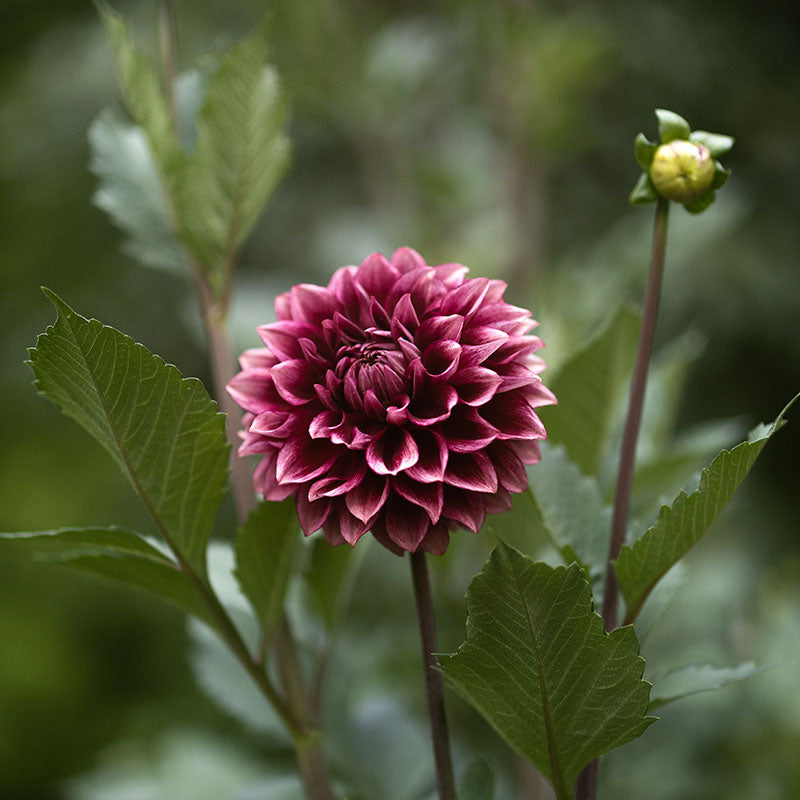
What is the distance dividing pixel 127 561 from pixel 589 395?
24 centimetres

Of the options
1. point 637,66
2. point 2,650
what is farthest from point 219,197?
point 2,650

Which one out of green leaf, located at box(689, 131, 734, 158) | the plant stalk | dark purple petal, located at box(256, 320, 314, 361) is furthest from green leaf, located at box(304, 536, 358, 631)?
green leaf, located at box(689, 131, 734, 158)

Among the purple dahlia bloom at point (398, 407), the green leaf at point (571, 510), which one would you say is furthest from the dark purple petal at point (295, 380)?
the green leaf at point (571, 510)

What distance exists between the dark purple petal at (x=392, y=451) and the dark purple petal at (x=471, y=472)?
1 centimetres

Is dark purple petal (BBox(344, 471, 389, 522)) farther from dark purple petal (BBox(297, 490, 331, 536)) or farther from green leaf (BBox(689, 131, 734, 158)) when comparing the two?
green leaf (BBox(689, 131, 734, 158))

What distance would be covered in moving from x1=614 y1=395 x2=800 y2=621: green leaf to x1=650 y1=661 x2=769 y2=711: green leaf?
0.04m

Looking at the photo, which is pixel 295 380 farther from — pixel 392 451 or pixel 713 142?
pixel 713 142

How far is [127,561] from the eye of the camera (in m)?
0.38

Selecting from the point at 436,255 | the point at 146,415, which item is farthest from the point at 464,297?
the point at 436,255

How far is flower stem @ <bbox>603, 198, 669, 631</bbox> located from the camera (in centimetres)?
34

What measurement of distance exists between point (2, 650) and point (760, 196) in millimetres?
1487

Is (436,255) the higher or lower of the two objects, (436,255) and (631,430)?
the higher

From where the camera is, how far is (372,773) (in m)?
0.51

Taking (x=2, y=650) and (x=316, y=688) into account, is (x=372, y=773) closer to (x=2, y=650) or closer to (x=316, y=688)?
(x=316, y=688)
